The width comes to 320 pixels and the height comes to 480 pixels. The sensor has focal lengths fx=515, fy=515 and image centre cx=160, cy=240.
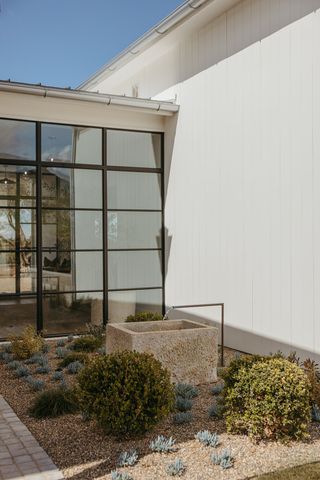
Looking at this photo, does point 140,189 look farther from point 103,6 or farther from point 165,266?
point 103,6

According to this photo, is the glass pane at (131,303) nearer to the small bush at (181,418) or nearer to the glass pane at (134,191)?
the glass pane at (134,191)

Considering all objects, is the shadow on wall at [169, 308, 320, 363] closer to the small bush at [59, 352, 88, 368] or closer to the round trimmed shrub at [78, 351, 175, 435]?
the small bush at [59, 352, 88, 368]

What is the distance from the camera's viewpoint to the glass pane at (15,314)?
27.8 ft

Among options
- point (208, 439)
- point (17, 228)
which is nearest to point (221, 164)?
point (17, 228)

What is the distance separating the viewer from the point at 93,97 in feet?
28.3

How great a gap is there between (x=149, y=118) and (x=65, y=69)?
40.0 ft

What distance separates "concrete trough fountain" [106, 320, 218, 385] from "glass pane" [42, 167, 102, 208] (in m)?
3.45

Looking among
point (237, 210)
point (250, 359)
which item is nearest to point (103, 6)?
point (237, 210)

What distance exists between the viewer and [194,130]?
8812 mm

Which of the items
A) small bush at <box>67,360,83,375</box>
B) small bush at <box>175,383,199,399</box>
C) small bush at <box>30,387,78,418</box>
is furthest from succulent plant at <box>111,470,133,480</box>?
small bush at <box>67,360,83,375</box>

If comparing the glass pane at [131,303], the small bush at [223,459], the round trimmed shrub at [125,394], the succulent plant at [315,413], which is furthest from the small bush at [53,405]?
the glass pane at [131,303]

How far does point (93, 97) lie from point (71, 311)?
145 inches

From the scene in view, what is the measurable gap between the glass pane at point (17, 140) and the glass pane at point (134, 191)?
1.47 meters

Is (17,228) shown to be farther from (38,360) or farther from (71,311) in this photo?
(38,360)
